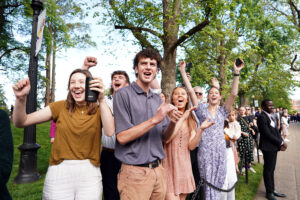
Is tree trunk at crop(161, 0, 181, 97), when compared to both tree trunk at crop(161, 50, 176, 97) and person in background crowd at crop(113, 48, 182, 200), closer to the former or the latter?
tree trunk at crop(161, 50, 176, 97)

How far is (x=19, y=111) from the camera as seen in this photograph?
171cm

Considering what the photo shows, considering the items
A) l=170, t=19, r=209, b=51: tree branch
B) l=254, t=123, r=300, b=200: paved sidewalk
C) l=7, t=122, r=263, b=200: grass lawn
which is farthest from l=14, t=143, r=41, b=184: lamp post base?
l=170, t=19, r=209, b=51: tree branch

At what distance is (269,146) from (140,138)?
403 cm

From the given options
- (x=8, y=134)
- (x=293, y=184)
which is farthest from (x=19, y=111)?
(x=293, y=184)

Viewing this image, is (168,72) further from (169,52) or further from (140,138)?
(140,138)

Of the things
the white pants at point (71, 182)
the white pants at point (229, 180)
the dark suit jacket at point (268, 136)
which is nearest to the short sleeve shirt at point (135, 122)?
the white pants at point (71, 182)

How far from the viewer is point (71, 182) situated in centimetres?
183

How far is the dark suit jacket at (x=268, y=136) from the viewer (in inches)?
179

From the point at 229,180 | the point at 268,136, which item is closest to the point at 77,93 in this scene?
the point at 229,180

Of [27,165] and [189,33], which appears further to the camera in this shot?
[189,33]

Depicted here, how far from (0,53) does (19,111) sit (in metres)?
13.5

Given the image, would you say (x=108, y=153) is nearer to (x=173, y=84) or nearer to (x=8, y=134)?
(x=8, y=134)

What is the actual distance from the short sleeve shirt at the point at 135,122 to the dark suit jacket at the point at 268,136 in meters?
3.71

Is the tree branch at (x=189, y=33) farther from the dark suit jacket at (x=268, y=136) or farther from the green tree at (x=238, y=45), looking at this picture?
the dark suit jacket at (x=268, y=136)
